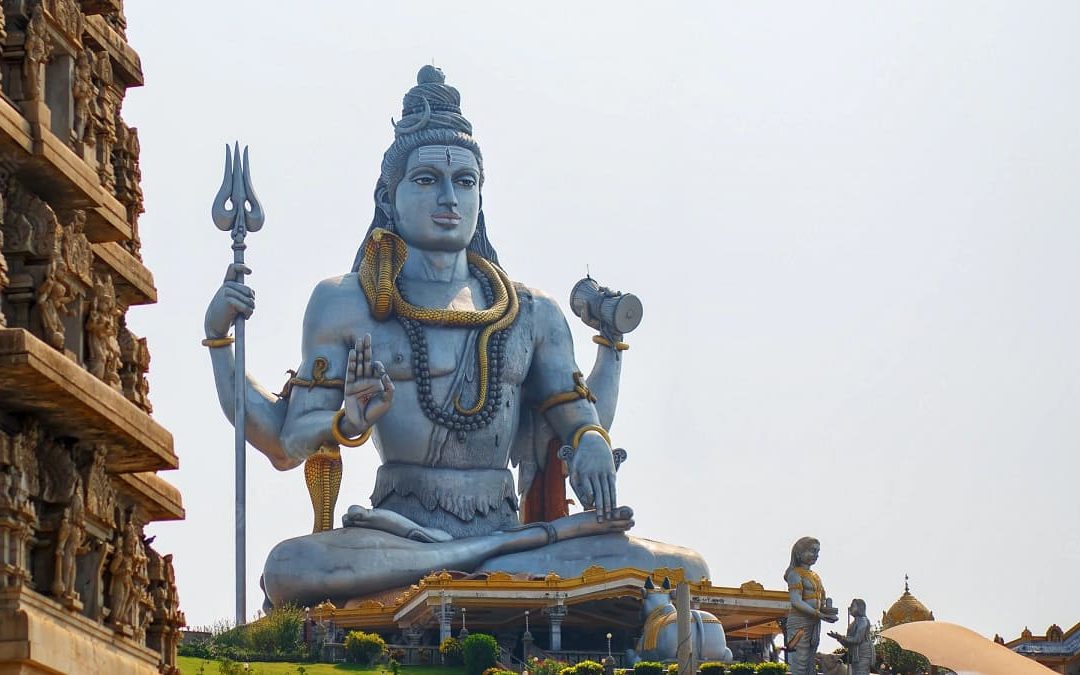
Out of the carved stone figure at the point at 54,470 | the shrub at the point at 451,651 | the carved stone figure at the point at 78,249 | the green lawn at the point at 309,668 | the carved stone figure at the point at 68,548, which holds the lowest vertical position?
the carved stone figure at the point at 68,548

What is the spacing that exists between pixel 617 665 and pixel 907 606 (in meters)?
13.8

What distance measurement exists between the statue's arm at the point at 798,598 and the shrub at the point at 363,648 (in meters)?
6.09

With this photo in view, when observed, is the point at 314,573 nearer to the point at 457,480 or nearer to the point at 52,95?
the point at 457,480

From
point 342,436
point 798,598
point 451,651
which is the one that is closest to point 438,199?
point 342,436

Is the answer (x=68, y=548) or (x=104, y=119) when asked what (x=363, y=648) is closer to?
(x=104, y=119)

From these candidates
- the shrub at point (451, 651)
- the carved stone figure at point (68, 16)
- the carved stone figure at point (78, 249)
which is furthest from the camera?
the shrub at point (451, 651)

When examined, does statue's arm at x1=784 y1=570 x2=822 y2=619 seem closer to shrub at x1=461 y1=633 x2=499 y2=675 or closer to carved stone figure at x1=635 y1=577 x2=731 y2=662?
carved stone figure at x1=635 y1=577 x2=731 y2=662

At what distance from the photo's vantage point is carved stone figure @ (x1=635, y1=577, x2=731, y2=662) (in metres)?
34.4

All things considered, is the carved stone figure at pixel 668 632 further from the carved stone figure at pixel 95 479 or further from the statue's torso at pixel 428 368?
the carved stone figure at pixel 95 479

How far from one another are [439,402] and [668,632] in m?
5.72

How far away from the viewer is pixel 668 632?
117 ft

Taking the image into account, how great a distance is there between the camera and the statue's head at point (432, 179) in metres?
40.5

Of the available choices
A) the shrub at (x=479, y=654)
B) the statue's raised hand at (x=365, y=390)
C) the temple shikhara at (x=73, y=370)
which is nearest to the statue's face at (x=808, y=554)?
the shrub at (x=479, y=654)

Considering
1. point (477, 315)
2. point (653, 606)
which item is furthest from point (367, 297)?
point (653, 606)
